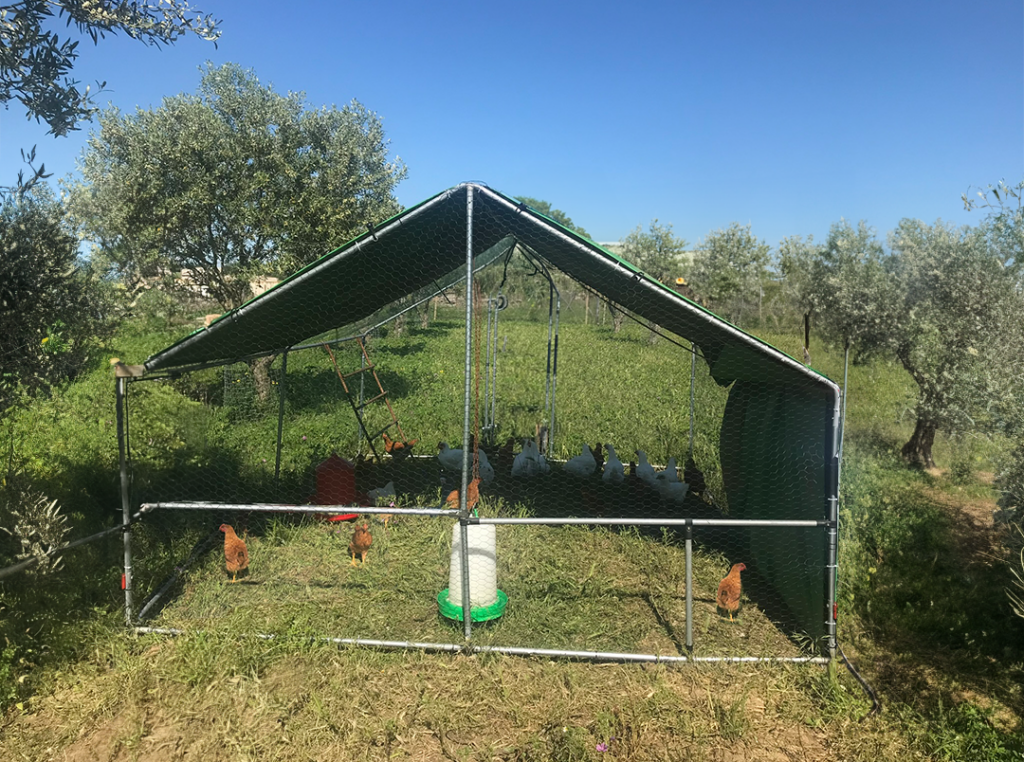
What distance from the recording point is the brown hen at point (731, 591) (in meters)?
3.67

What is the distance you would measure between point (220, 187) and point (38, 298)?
5.10 meters

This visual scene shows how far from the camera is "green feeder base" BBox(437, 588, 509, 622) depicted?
3.40 m

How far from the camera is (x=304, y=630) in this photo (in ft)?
11.1

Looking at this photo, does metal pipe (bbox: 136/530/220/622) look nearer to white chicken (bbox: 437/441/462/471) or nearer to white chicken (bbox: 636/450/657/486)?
white chicken (bbox: 437/441/462/471)

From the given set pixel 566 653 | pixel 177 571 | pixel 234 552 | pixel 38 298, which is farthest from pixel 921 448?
pixel 38 298

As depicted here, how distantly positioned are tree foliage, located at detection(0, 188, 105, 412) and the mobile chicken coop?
36 cm

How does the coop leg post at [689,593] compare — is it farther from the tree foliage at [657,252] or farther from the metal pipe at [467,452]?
the tree foliage at [657,252]

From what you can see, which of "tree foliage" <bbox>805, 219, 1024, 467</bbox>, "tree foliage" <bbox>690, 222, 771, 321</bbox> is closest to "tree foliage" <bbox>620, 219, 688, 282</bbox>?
"tree foliage" <bbox>690, 222, 771, 321</bbox>

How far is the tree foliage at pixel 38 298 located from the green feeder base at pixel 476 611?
239 centimetres

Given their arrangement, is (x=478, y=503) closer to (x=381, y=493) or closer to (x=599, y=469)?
(x=381, y=493)

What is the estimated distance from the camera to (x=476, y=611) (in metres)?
3.41

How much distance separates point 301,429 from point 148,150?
3804 mm

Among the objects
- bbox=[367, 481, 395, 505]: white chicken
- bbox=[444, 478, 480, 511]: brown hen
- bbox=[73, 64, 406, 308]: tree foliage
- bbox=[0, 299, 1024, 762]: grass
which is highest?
bbox=[73, 64, 406, 308]: tree foliage

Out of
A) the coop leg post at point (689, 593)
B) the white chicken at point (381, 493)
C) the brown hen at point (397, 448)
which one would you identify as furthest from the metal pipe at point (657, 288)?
the brown hen at point (397, 448)
